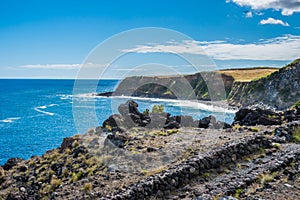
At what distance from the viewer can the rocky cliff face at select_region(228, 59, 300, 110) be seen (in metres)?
106

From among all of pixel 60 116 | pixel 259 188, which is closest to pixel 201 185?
pixel 259 188

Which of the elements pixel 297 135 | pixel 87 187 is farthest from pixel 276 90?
pixel 87 187

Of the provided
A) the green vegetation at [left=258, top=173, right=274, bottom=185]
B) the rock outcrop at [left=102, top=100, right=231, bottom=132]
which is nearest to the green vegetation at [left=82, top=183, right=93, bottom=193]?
the green vegetation at [left=258, top=173, right=274, bottom=185]

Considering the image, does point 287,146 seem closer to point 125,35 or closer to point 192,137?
point 192,137

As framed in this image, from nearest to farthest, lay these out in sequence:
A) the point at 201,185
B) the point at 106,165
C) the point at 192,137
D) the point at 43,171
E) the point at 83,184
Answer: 1. the point at 201,185
2. the point at 83,184
3. the point at 106,165
4. the point at 43,171
5. the point at 192,137

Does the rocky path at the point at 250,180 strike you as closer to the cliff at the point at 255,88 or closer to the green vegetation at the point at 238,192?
the green vegetation at the point at 238,192

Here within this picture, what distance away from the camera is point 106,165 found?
22.0 meters

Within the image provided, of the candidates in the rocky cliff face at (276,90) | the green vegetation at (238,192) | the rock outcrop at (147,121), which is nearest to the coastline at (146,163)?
the green vegetation at (238,192)

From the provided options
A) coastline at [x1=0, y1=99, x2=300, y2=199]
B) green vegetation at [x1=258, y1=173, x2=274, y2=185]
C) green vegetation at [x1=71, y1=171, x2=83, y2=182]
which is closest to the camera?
green vegetation at [x1=258, y1=173, x2=274, y2=185]

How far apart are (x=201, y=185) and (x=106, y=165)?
763cm

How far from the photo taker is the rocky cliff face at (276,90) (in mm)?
106125

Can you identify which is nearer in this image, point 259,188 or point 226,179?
point 259,188

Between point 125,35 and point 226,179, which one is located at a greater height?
point 125,35

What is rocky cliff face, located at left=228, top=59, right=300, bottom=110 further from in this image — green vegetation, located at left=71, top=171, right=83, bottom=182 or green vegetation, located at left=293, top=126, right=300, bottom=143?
green vegetation, located at left=71, top=171, right=83, bottom=182
